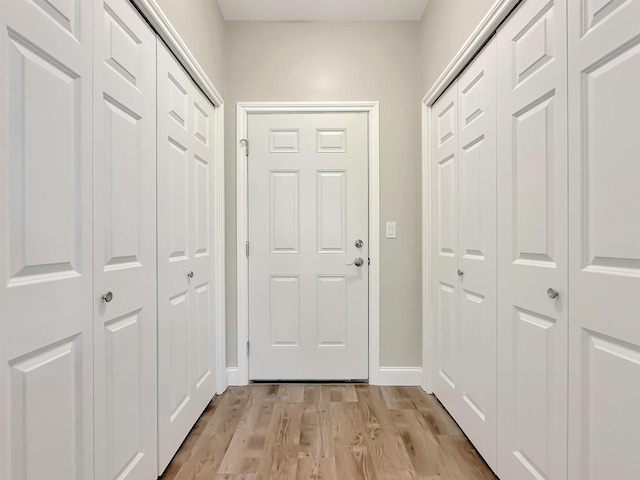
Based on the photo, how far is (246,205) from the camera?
2594 millimetres

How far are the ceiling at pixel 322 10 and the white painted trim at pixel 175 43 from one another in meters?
0.61

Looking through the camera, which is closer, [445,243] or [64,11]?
[64,11]

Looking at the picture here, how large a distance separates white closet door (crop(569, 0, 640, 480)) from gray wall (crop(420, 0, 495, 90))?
0.74 metres

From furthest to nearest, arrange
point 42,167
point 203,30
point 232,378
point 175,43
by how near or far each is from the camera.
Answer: point 232,378 → point 203,30 → point 175,43 → point 42,167

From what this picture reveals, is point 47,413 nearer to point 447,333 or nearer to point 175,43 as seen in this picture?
point 175,43

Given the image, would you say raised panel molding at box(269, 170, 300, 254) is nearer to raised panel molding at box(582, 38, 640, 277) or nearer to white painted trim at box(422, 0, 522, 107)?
white painted trim at box(422, 0, 522, 107)

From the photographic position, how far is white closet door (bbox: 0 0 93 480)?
83 cm

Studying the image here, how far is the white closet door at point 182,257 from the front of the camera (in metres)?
1.62

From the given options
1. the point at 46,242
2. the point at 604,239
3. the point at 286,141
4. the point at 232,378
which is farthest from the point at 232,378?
the point at 604,239

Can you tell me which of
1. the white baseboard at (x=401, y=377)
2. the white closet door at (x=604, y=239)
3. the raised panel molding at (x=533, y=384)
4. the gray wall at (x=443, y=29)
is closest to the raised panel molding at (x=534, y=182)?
the white closet door at (x=604, y=239)

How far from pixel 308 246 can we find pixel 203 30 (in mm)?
1456

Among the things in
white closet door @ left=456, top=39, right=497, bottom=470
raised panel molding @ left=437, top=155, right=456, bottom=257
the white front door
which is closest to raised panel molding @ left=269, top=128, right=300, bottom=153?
the white front door

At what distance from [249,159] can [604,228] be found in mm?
2107

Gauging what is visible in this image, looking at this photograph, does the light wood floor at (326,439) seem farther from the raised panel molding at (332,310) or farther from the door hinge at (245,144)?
the door hinge at (245,144)
